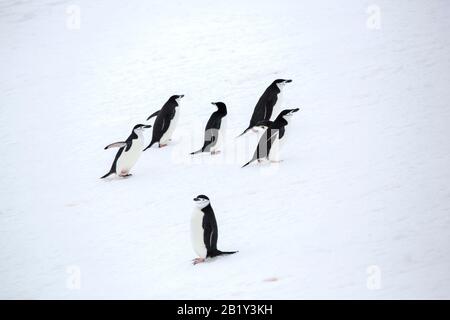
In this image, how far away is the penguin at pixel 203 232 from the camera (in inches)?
201

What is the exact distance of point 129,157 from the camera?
6.91 m

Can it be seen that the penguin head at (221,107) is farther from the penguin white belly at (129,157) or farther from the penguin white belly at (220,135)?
the penguin white belly at (129,157)

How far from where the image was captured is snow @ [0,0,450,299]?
5043mm

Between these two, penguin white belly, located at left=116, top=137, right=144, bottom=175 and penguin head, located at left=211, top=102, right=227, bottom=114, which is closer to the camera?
penguin white belly, located at left=116, top=137, right=144, bottom=175

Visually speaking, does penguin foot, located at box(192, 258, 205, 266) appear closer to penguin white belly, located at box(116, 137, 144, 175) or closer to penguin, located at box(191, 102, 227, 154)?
penguin white belly, located at box(116, 137, 144, 175)

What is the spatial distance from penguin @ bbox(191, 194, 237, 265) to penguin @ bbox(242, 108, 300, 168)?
1.67m

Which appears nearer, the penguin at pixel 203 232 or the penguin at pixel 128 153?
the penguin at pixel 203 232

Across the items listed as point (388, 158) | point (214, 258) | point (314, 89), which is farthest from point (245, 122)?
point (214, 258)

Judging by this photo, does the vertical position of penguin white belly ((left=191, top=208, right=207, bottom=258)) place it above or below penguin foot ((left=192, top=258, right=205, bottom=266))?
above

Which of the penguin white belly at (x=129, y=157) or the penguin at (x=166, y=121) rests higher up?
the penguin at (x=166, y=121)

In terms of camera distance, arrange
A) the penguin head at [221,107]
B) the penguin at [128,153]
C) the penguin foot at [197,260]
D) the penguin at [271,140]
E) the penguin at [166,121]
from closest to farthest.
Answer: the penguin foot at [197,260], the penguin at [271,140], the penguin at [128,153], the penguin head at [221,107], the penguin at [166,121]

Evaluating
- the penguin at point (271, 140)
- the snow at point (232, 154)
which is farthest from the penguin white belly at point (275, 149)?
the snow at point (232, 154)

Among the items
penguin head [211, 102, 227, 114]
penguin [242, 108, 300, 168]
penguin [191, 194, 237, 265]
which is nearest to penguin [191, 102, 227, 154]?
penguin head [211, 102, 227, 114]
